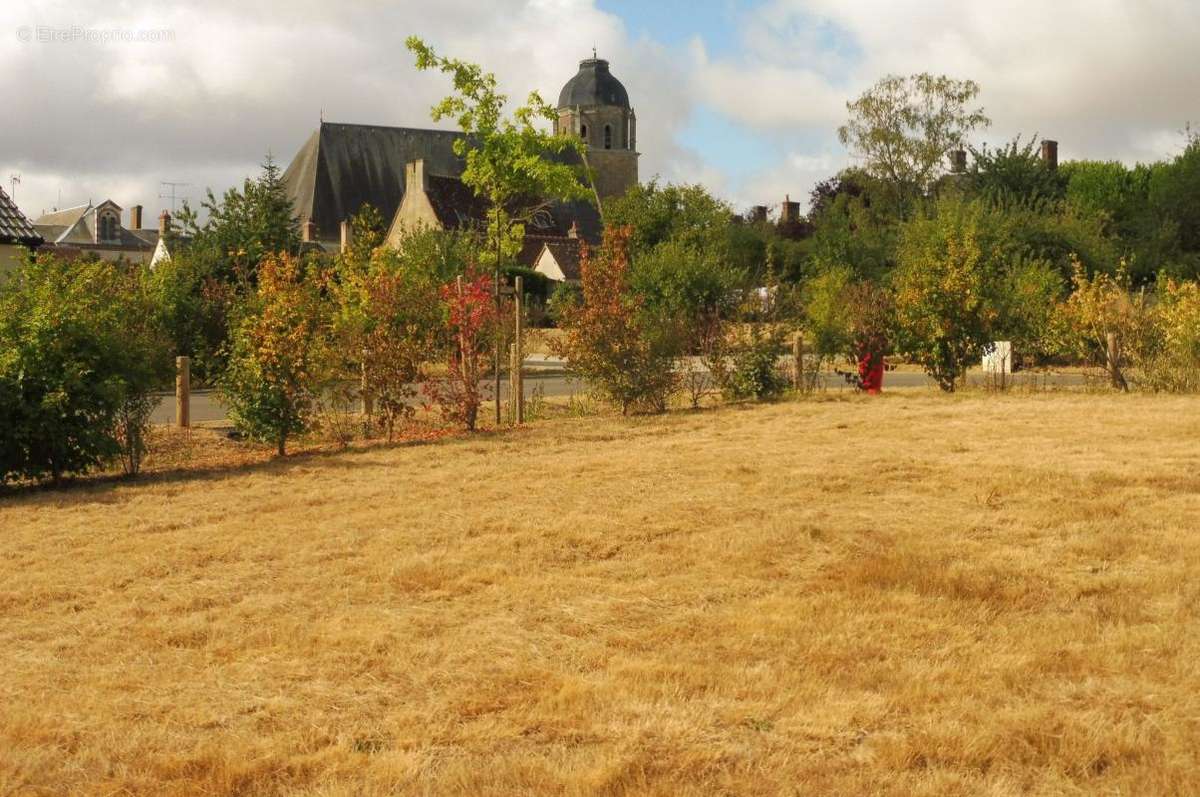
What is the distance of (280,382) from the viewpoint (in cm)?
1220

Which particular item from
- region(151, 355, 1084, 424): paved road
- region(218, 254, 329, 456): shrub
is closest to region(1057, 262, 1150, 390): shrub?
region(151, 355, 1084, 424): paved road

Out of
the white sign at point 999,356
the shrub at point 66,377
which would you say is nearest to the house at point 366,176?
the white sign at point 999,356

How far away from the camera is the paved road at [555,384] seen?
1719cm

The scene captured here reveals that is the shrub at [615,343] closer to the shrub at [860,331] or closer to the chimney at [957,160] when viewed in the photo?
the shrub at [860,331]

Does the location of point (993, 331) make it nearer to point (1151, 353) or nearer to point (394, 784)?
point (1151, 353)

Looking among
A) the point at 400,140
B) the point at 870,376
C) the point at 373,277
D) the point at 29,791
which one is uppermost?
the point at 400,140

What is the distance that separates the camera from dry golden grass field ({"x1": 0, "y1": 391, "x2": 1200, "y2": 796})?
4.19 meters

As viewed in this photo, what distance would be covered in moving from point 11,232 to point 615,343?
14.1 m

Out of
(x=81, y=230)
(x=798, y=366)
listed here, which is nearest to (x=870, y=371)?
(x=798, y=366)

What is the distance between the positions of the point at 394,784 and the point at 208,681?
151 cm

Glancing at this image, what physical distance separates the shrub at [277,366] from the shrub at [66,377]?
0.93 meters

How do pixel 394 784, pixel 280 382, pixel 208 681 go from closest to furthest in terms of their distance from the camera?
pixel 394 784, pixel 208 681, pixel 280 382

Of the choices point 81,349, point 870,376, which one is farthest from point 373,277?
point 870,376

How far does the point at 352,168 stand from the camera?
7081 centimetres
